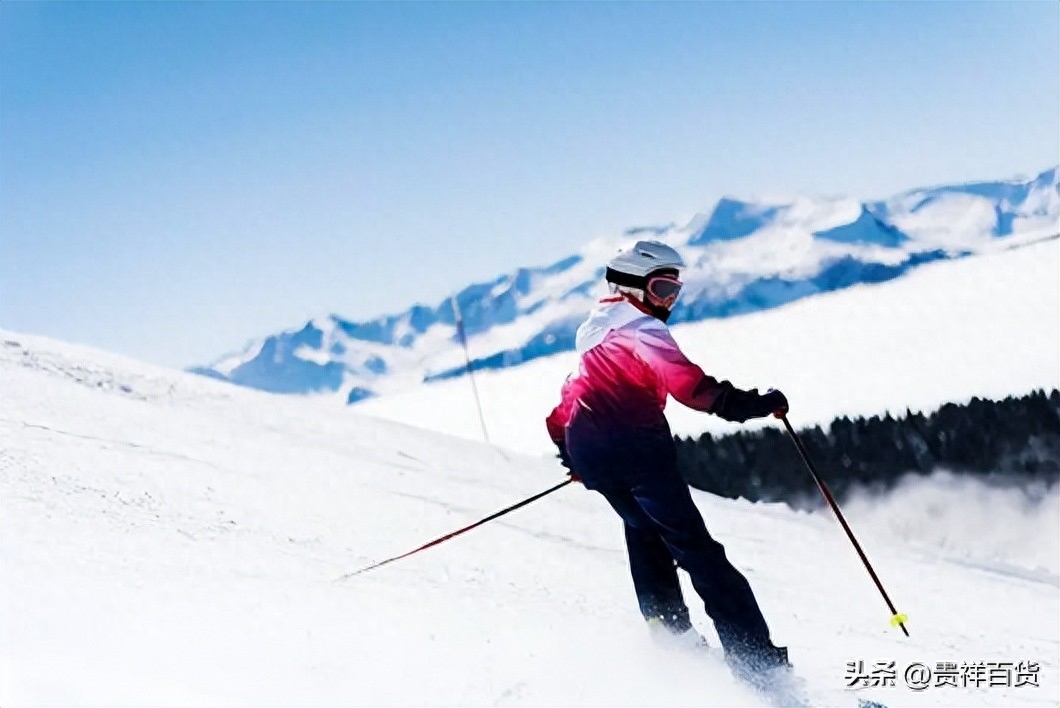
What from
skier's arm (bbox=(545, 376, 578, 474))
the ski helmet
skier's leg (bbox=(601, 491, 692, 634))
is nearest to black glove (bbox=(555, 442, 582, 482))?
skier's arm (bbox=(545, 376, 578, 474))

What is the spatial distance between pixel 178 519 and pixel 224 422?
4.74 meters

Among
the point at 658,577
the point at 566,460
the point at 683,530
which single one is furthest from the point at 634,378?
the point at 658,577

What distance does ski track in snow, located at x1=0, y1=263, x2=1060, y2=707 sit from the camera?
5230 millimetres

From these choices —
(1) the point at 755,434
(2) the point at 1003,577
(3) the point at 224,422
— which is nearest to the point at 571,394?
(3) the point at 224,422

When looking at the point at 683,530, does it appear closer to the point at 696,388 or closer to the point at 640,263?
the point at 696,388

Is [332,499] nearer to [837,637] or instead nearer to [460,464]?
[460,464]

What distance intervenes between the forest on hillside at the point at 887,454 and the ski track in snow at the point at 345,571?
148 feet

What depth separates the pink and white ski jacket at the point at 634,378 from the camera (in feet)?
16.5

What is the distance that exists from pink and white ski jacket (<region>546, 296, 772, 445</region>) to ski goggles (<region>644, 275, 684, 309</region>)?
0.11 metres

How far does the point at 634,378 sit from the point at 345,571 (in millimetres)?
3183

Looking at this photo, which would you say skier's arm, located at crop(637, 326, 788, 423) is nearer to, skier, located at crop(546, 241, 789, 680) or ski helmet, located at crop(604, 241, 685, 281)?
skier, located at crop(546, 241, 789, 680)

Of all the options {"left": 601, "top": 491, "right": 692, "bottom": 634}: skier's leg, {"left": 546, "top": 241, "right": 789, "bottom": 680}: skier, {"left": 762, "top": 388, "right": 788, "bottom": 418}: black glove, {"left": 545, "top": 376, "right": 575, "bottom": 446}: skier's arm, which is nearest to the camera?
{"left": 762, "top": 388, "right": 788, "bottom": 418}: black glove

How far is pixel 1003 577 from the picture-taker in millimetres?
12547

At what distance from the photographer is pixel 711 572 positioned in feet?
17.6
